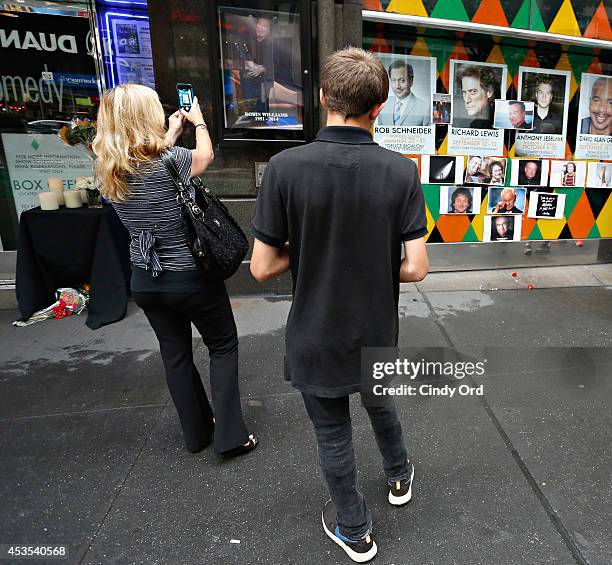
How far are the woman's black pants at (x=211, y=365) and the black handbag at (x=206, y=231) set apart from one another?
0.15 metres

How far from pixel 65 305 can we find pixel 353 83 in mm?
3956

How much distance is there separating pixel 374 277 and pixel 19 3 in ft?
17.5

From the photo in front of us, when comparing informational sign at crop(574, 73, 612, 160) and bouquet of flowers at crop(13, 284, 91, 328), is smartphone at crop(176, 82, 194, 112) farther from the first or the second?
informational sign at crop(574, 73, 612, 160)

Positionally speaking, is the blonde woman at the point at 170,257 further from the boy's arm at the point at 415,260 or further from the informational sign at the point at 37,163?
the informational sign at the point at 37,163

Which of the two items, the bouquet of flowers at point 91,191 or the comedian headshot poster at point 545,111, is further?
the comedian headshot poster at point 545,111

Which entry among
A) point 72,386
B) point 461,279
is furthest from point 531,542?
point 461,279

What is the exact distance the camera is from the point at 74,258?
448cm

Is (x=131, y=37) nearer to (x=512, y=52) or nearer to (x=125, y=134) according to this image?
(x=125, y=134)

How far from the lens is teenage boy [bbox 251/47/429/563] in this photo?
155cm

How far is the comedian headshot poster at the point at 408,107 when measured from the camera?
5.08m

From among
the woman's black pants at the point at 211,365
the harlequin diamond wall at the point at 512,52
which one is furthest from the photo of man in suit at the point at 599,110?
the woman's black pants at the point at 211,365

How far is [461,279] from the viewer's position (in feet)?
17.9

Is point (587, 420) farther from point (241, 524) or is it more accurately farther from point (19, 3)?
point (19, 3)

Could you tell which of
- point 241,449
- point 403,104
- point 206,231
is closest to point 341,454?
point 241,449
